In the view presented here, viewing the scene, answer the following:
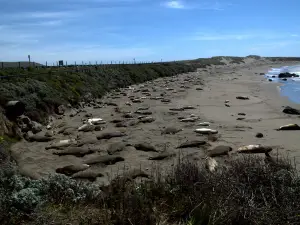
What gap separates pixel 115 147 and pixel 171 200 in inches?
215

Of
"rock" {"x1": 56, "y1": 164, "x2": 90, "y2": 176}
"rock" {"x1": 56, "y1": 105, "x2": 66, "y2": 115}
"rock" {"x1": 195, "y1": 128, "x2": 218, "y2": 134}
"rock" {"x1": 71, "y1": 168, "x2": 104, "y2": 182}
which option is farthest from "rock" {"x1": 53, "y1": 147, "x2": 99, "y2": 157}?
"rock" {"x1": 56, "y1": 105, "x2": 66, "y2": 115}

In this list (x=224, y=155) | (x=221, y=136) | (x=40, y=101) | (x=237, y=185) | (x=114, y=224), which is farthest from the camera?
(x=40, y=101)

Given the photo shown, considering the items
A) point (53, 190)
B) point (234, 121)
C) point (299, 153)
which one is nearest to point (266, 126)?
point (234, 121)

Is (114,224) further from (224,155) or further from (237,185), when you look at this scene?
(224,155)

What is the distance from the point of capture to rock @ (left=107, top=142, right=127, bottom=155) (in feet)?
32.8

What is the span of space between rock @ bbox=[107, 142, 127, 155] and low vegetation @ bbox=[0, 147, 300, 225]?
4.43m

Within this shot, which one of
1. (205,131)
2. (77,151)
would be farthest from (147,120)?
(77,151)

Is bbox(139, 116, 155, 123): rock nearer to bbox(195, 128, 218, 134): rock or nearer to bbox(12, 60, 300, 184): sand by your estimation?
bbox(12, 60, 300, 184): sand

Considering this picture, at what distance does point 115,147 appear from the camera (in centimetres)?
1023

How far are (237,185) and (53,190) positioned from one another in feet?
8.89

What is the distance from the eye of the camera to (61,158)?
977 cm

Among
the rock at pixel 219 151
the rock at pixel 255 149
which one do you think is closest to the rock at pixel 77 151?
the rock at pixel 219 151

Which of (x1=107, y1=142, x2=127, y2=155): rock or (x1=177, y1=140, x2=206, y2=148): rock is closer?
(x1=107, y1=142, x2=127, y2=155): rock

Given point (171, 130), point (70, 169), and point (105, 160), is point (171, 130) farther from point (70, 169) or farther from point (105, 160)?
point (70, 169)
